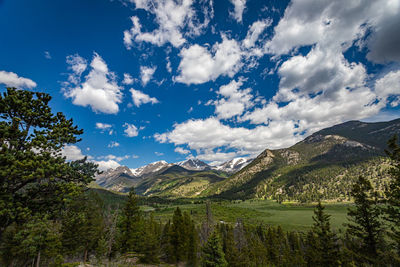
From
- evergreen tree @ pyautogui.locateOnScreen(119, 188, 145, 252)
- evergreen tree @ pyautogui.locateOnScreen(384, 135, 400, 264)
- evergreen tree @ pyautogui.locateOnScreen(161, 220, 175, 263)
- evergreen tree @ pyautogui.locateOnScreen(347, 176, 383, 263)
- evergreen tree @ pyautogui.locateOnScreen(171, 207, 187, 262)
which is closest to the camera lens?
evergreen tree @ pyautogui.locateOnScreen(384, 135, 400, 264)

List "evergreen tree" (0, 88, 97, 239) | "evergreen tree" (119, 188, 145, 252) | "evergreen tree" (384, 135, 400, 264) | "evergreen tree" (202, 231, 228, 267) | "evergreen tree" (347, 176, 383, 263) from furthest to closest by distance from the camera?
"evergreen tree" (119, 188, 145, 252), "evergreen tree" (202, 231, 228, 267), "evergreen tree" (347, 176, 383, 263), "evergreen tree" (384, 135, 400, 264), "evergreen tree" (0, 88, 97, 239)

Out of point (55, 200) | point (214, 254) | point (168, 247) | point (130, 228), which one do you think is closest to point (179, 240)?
point (168, 247)

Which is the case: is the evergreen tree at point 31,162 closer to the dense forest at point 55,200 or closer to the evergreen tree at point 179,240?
the dense forest at point 55,200

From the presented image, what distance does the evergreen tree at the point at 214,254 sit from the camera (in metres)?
26.6

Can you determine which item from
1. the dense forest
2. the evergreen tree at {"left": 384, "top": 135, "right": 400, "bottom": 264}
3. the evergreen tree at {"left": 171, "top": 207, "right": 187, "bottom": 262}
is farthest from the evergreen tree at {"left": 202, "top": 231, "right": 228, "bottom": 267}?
the evergreen tree at {"left": 384, "top": 135, "right": 400, "bottom": 264}

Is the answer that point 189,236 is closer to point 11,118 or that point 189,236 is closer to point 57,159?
point 57,159

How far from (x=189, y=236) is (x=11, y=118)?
4610 centimetres

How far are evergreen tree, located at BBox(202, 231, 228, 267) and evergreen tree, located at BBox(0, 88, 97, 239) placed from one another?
849 inches

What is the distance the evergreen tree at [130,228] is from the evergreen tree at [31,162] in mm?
22670

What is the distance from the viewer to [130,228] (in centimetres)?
3459

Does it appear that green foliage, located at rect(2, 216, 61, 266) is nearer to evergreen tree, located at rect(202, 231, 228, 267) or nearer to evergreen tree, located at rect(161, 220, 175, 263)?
evergreen tree, located at rect(202, 231, 228, 267)

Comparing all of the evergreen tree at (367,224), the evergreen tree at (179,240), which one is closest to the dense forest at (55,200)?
the evergreen tree at (367,224)

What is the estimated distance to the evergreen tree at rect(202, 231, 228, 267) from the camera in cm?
2661

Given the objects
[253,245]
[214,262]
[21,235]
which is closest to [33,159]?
[21,235]
